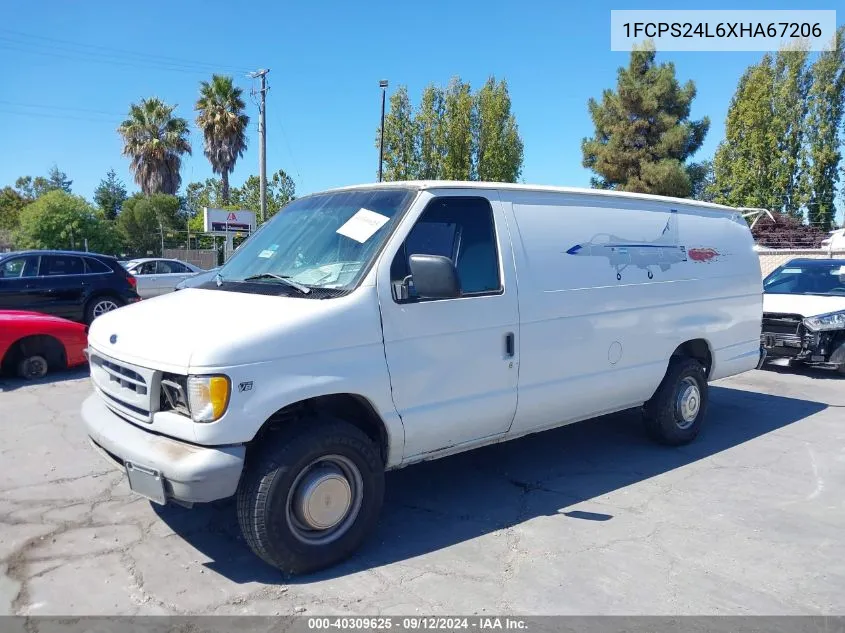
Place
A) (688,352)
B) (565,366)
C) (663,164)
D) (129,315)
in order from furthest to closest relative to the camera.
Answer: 1. (663,164)
2. (688,352)
3. (565,366)
4. (129,315)

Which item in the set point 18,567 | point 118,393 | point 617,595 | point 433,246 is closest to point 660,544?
point 617,595

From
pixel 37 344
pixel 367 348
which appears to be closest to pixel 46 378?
pixel 37 344

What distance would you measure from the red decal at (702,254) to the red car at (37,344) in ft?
24.5

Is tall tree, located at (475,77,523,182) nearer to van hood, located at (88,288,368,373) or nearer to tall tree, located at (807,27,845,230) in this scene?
tall tree, located at (807,27,845,230)

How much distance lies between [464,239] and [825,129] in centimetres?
3743

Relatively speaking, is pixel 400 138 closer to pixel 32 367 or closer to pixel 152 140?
pixel 152 140

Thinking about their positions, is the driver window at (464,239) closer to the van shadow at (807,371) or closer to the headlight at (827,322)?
the headlight at (827,322)

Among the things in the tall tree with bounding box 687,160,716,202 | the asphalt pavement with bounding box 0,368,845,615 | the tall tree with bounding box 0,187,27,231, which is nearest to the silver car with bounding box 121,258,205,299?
the asphalt pavement with bounding box 0,368,845,615

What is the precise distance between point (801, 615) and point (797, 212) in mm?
38345

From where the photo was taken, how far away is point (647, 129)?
119 ft

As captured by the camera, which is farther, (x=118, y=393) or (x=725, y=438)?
(x=725, y=438)

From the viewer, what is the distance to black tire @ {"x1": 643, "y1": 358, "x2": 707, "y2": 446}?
18.7ft

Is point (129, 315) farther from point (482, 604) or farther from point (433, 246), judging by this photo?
point (482, 604)

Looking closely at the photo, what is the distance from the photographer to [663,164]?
34.8 meters
